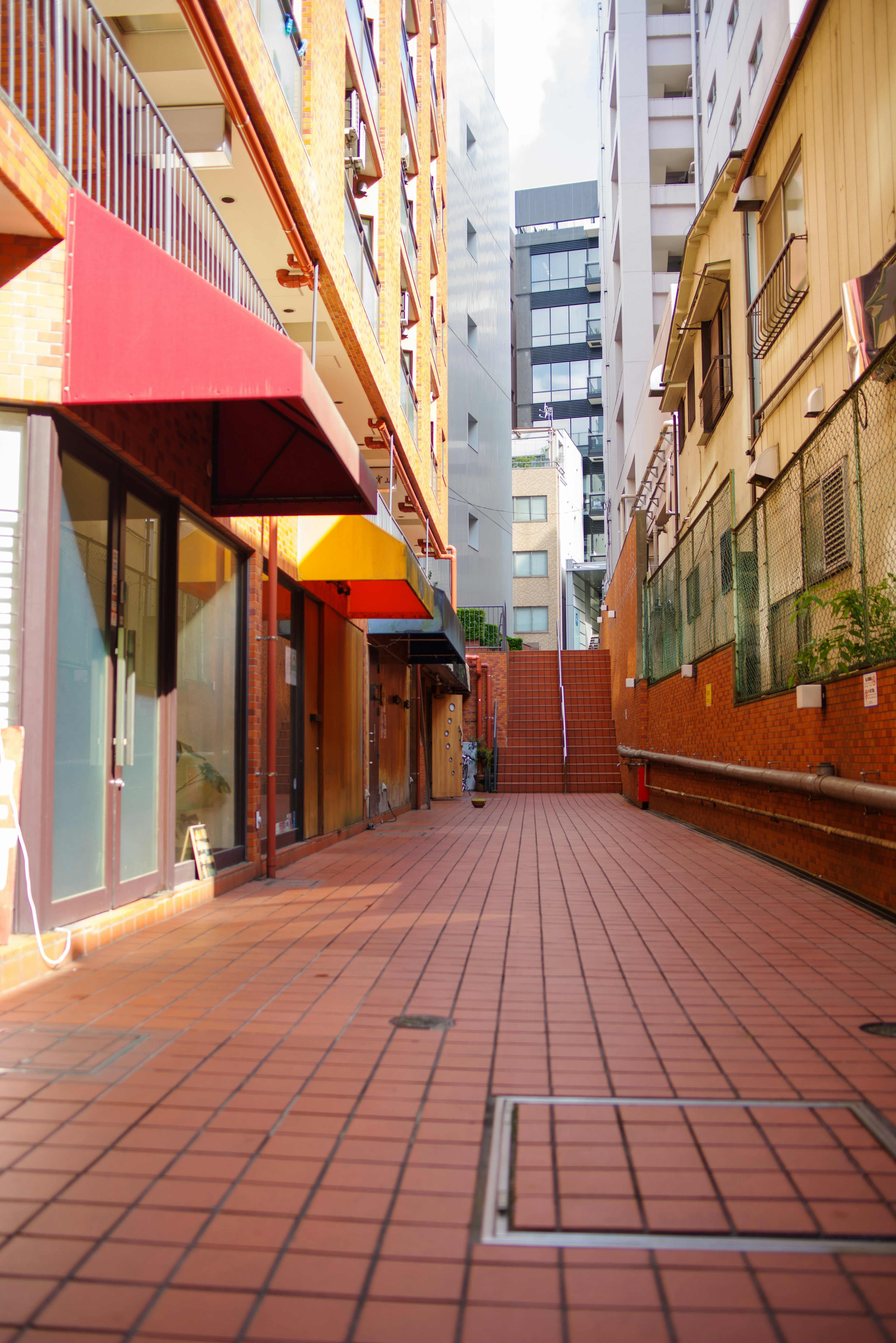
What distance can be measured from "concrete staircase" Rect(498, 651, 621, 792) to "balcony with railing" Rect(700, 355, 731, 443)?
35.2 feet

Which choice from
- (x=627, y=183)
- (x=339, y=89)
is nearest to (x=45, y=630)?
(x=339, y=89)

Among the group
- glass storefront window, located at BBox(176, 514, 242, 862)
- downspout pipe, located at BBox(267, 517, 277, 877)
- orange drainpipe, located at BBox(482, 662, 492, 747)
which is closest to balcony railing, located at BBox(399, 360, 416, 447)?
downspout pipe, located at BBox(267, 517, 277, 877)

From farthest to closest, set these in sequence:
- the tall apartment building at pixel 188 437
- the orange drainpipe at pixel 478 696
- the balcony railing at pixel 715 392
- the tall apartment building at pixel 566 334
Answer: the tall apartment building at pixel 566 334
the orange drainpipe at pixel 478 696
the balcony railing at pixel 715 392
the tall apartment building at pixel 188 437

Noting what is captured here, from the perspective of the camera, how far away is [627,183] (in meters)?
33.1

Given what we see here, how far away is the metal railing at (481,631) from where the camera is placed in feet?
97.3

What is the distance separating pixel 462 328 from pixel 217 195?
77.0 ft

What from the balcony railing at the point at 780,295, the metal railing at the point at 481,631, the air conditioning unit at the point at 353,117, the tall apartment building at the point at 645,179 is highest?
the tall apartment building at the point at 645,179

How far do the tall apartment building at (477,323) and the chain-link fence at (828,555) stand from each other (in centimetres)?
2049

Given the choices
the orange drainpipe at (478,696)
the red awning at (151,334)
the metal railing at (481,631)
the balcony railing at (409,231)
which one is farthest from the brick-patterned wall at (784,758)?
the metal railing at (481,631)

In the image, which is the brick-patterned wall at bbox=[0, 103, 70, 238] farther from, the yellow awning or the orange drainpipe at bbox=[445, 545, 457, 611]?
the orange drainpipe at bbox=[445, 545, 457, 611]

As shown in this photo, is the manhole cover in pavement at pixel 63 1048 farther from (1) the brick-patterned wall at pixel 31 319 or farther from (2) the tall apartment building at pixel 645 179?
(2) the tall apartment building at pixel 645 179

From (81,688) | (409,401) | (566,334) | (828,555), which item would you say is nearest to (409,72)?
(409,401)

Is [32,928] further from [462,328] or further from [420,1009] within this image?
[462,328]

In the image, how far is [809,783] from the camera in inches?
307
